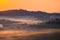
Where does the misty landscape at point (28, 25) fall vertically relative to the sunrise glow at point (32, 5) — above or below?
below

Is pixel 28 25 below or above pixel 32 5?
below

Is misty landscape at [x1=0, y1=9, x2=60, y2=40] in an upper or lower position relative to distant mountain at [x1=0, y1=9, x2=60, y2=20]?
lower

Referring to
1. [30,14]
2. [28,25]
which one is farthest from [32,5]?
[28,25]

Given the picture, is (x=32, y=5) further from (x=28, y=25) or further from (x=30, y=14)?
(x=28, y=25)

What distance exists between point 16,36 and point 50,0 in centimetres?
52

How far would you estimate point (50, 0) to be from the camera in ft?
4.06

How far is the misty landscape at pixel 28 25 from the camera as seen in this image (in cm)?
116

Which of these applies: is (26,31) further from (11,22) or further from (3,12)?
(3,12)

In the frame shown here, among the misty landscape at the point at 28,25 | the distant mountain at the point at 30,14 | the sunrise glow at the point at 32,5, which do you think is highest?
the sunrise glow at the point at 32,5

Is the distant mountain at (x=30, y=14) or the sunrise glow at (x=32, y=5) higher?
the sunrise glow at (x=32, y=5)

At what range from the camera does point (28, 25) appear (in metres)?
1.18

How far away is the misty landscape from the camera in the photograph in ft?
3.81

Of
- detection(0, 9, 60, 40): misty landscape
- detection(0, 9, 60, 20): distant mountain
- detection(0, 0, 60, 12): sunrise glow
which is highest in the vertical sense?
detection(0, 0, 60, 12): sunrise glow

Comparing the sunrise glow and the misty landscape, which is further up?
the sunrise glow
